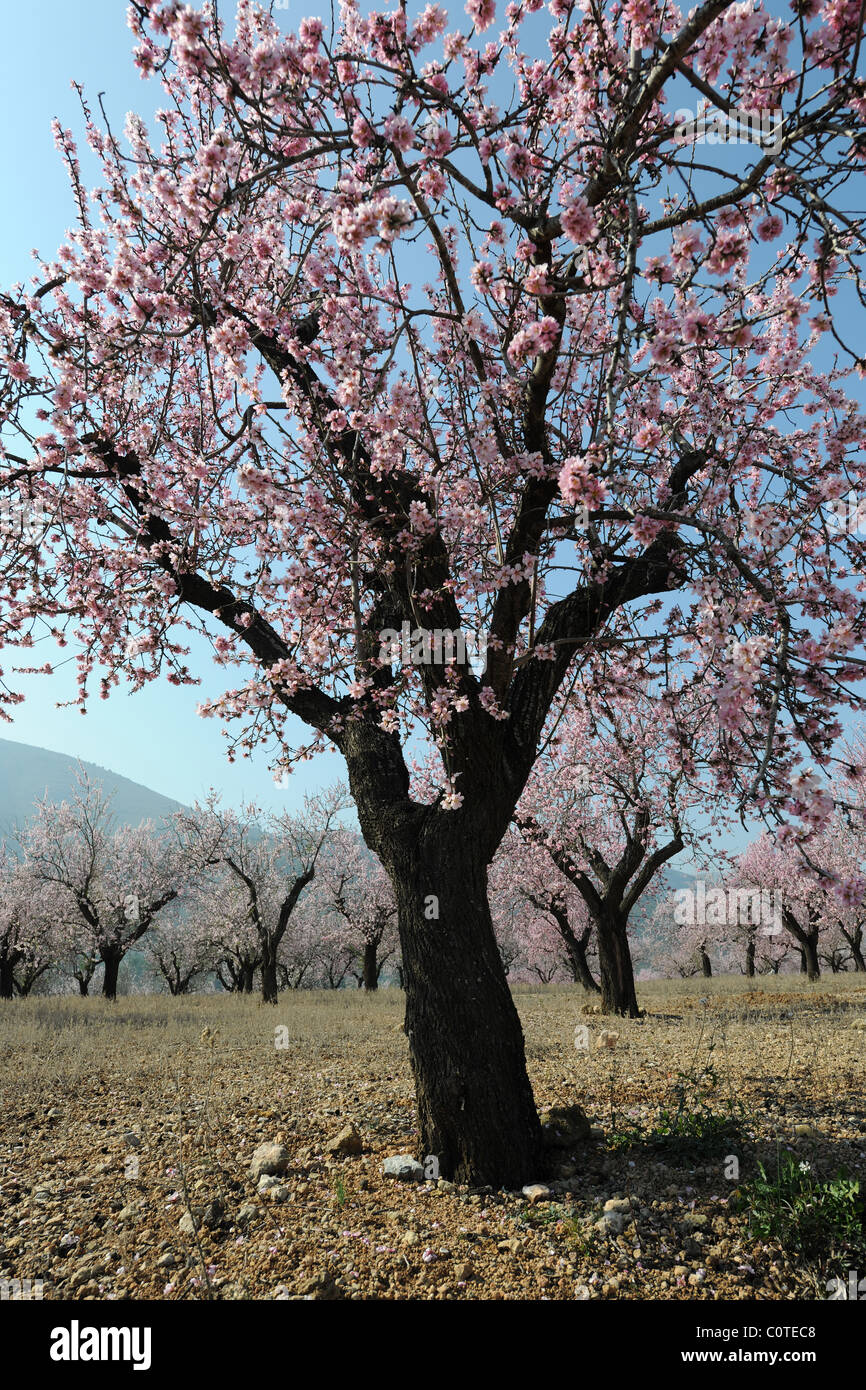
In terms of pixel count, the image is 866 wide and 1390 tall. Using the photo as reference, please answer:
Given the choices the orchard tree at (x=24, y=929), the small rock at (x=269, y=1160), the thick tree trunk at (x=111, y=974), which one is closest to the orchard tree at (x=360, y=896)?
the thick tree trunk at (x=111, y=974)

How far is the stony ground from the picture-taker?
3363 mm

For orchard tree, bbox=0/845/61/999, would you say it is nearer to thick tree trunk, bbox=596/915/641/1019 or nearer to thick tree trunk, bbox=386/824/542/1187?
thick tree trunk, bbox=596/915/641/1019

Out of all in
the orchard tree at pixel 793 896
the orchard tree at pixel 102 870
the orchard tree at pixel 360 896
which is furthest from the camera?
the orchard tree at pixel 360 896

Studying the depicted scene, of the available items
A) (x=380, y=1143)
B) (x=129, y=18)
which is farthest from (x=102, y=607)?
(x=380, y=1143)

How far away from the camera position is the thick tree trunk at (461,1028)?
436 centimetres

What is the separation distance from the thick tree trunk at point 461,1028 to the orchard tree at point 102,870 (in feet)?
60.9

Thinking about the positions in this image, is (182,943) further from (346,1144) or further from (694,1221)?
(694,1221)

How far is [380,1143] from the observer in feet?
16.6

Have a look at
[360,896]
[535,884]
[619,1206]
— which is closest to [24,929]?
[360,896]

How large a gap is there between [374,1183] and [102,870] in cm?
2489

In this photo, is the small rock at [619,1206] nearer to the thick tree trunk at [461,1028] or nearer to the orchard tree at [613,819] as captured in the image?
the thick tree trunk at [461,1028]

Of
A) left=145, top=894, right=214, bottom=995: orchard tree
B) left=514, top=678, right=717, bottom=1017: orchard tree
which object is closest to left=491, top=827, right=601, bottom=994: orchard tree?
left=514, top=678, right=717, bottom=1017: orchard tree

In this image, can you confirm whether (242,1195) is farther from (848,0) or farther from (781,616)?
(848,0)
